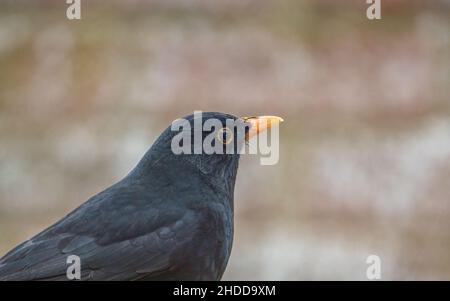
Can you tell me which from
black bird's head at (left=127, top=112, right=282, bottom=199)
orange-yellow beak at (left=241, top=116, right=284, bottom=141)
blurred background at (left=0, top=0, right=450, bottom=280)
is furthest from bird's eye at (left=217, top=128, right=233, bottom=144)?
blurred background at (left=0, top=0, right=450, bottom=280)

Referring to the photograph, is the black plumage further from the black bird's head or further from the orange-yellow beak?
the orange-yellow beak

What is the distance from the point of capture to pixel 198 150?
544 cm

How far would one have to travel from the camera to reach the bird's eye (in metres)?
5.49

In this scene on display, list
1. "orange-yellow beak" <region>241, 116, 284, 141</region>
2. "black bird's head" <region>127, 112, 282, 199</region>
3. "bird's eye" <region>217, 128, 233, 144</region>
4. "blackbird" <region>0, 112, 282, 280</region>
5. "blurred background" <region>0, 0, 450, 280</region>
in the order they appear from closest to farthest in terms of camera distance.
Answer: "blackbird" <region>0, 112, 282, 280</region>, "black bird's head" <region>127, 112, 282, 199</region>, "bird's eye" <region>217, 128, 233, 144</region>, "orange-yellow beak" <region>241, 116, 284, 141</region>, "blurred background" <region>0, 0, 450, 280</region>

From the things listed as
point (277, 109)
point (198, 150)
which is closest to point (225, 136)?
point (198, 150)

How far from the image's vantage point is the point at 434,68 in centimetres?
910

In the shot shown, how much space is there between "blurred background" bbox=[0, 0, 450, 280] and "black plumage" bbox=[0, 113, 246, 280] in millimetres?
3378

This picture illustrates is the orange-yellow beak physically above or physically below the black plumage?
above

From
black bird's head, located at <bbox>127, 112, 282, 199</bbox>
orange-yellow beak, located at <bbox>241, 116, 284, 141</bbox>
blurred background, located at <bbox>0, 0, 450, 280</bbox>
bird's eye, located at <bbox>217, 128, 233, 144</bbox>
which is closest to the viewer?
black bird's head, located at <bbox>127, 112, 282, 199</bbox>

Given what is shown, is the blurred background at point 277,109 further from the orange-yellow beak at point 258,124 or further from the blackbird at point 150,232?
the blackbird at point 150,232

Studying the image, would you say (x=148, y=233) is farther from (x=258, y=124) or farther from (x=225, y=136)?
(x=258, y=124)

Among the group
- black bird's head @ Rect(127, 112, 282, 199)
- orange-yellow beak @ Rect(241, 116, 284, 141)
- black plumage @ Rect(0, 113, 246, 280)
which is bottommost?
black plumage @ Rect(0, 113, 246, 280)
